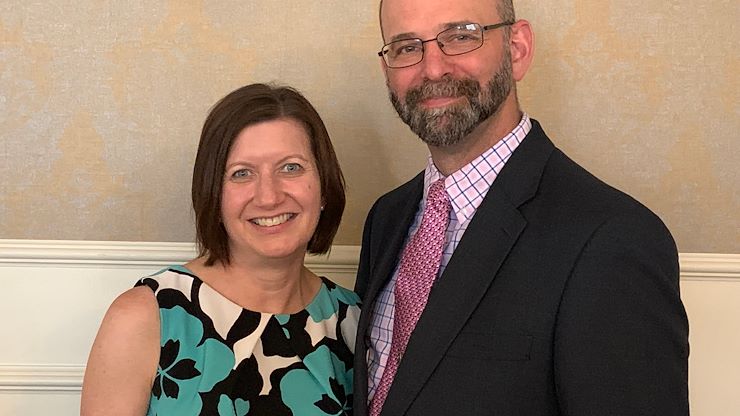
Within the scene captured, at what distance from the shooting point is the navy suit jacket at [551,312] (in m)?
1.31

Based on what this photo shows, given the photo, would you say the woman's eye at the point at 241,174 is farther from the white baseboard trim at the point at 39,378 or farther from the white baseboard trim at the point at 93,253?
the white baseboard trim at the point at 39,378

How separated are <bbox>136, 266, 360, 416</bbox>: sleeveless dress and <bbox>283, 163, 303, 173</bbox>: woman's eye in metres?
0.30

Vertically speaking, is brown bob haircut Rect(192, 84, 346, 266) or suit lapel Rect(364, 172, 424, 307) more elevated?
brown bob haircut Rect(192, 84, 346, 266)

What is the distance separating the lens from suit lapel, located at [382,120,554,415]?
1450 mm

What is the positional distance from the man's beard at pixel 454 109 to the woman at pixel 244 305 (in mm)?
258

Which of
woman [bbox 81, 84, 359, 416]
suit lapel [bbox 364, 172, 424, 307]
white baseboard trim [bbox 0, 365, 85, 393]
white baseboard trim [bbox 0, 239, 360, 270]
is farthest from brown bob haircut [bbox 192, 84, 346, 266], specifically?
white baseboard trim [bbox 0, 365, 85, 393]

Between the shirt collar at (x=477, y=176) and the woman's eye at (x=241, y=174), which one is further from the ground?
the woman's eye at (x=241, y=174)

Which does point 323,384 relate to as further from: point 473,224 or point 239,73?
point 239,73

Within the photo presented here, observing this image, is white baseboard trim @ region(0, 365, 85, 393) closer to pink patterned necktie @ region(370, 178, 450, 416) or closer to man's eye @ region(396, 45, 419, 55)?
pink patterned necktie @ region(370, 178, 450, 416)

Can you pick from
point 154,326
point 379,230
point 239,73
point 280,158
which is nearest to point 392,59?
point 280,158

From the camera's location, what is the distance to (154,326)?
1.55 metres

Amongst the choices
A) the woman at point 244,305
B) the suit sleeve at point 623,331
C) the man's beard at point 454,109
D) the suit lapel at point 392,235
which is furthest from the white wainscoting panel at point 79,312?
the suit sleeve at point 623,331

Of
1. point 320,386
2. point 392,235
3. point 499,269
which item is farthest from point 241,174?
point 499,269

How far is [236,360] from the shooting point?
1599 millimetres
